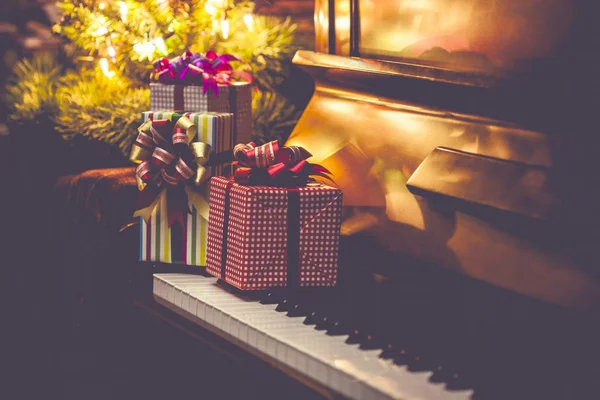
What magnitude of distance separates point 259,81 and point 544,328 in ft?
5.17

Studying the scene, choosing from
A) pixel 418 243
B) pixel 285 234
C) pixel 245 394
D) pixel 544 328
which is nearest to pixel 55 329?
pixel 245 394

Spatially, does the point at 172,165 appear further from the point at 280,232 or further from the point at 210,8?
the point at 210,8

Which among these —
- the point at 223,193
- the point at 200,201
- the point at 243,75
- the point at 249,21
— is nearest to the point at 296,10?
the point at 249,21

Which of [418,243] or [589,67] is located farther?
[418,243]

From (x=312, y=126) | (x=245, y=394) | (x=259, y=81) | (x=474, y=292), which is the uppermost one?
(x=259, y=81)

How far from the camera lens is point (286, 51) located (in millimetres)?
2752

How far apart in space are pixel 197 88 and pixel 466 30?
734mm

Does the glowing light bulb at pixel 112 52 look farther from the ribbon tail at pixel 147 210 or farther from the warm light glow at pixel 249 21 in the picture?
the ribbon tail at pixel 147 210

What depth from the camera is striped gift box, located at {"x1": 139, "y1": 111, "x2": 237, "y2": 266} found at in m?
1.99

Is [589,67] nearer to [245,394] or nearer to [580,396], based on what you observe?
[580,396]

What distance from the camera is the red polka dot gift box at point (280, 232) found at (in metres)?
1.69

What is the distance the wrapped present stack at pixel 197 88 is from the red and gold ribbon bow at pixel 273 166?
405mm

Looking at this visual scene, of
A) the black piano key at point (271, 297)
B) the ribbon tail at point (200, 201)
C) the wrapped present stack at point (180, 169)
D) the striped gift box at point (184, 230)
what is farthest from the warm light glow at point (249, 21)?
the black piano key at point (271, 297)

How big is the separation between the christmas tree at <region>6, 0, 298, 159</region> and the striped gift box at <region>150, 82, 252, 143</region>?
0.35 metres
